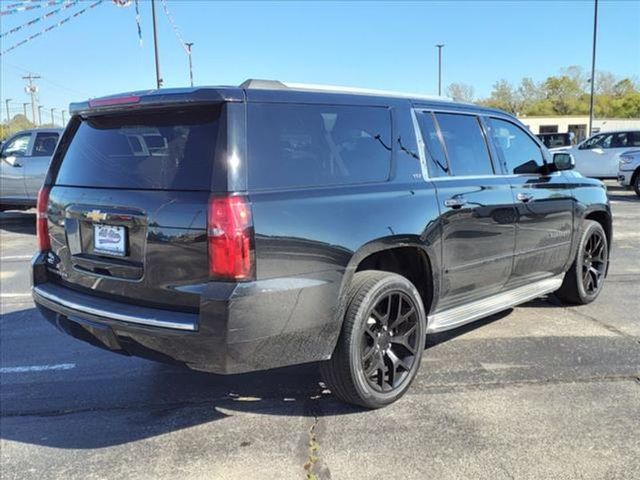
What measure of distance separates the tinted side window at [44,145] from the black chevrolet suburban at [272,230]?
→ 988cm

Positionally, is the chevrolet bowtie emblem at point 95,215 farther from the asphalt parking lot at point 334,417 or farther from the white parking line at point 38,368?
the white parking line at point 38,368

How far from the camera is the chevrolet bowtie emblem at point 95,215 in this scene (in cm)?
316

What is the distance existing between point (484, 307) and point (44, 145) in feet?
37.2

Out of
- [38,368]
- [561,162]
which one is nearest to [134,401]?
[38,368]

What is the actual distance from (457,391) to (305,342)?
130 cm

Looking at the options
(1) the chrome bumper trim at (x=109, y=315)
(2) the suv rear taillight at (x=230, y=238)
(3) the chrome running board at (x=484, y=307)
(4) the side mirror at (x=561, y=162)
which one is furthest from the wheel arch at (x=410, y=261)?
(4) the side mirror at (x=561, y=162)

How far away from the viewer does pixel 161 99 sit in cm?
303

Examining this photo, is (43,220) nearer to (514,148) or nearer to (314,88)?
(314,88)

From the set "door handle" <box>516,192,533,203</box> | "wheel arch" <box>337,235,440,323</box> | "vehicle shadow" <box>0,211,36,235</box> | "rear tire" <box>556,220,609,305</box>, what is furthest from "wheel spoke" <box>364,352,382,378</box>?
"vehicle shadow" <box>0,211,36,235</box>

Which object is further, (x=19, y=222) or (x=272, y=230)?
(x=19, y=222)

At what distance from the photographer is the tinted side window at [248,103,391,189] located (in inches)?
117

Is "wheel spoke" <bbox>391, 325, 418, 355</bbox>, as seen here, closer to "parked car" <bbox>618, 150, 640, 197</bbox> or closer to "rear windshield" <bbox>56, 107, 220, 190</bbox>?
"rear windshield" <bbox>56, 107, 220, 190</bbox>

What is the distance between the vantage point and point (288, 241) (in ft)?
9.65

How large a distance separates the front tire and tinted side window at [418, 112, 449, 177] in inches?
33.2
